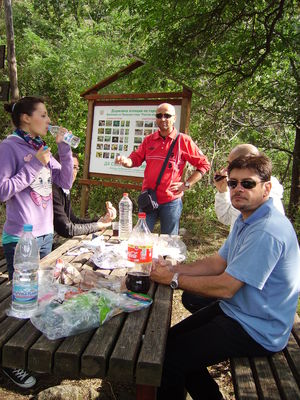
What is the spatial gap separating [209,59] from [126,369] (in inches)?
199

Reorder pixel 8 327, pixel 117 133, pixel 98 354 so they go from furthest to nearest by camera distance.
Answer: pixel 117 133
pixel 8 327
pixel 98 354

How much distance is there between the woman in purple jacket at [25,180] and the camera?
2369 millimetres

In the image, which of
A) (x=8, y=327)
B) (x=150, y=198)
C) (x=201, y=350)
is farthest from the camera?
(x=150, y=198)

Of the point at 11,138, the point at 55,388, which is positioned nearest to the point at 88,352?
the point at 55,388

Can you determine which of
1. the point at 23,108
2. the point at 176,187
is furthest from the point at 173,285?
the point at 176,187

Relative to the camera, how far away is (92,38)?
902cm

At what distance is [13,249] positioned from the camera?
2.50 m

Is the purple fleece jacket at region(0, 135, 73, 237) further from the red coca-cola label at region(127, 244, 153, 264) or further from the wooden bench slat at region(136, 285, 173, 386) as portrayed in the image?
the wooden bench slat at region(136, 285, 173, 386)

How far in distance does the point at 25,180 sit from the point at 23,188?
0.06 m

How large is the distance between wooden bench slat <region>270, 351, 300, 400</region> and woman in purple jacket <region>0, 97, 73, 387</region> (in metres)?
1.69

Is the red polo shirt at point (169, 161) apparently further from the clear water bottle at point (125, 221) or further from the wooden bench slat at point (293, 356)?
the wooden bench slat at point (293, 356)

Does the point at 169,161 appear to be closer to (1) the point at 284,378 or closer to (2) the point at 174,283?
(2) the point at 174,283

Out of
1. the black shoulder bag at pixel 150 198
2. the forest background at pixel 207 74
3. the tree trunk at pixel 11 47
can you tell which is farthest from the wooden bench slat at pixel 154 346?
the tree trunk at pixel 11 47

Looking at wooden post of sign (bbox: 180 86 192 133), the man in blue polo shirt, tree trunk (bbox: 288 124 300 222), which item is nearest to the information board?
wooden post of sign (bbox: 180 86 192 133)
